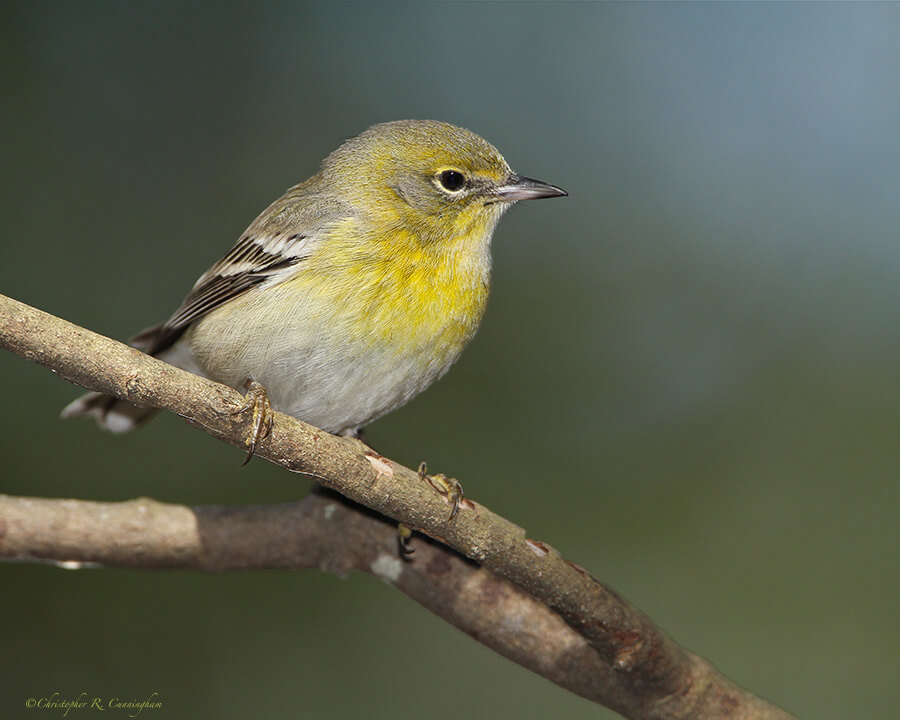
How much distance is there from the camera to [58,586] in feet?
20.0

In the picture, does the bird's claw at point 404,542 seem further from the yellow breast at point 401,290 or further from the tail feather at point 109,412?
the tail feather at point 109,412

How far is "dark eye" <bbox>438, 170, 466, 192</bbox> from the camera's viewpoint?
Answer: 430cm

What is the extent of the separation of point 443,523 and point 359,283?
121 centimetres

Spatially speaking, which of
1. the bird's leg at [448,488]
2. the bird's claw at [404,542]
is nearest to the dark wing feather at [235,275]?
the bird's leg at [448,488]

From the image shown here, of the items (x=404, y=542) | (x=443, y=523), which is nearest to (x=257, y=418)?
(x=443, y=523)

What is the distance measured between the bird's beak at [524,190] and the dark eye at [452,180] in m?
0.19

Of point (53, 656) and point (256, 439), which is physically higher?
point (256, 439)

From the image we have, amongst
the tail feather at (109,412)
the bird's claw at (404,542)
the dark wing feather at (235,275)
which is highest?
the dark wing feather at (235,275)

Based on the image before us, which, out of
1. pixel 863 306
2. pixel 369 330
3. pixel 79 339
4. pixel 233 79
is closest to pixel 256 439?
pixel 79 339

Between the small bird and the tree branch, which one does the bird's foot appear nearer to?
the tree branch

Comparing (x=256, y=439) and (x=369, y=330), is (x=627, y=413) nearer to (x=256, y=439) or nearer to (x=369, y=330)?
(x=369, y=330)

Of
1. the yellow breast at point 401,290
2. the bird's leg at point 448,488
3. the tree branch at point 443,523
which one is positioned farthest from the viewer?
the yellow breast at point 401,290

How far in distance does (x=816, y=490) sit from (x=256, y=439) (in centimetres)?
455

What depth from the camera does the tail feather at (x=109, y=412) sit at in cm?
468
